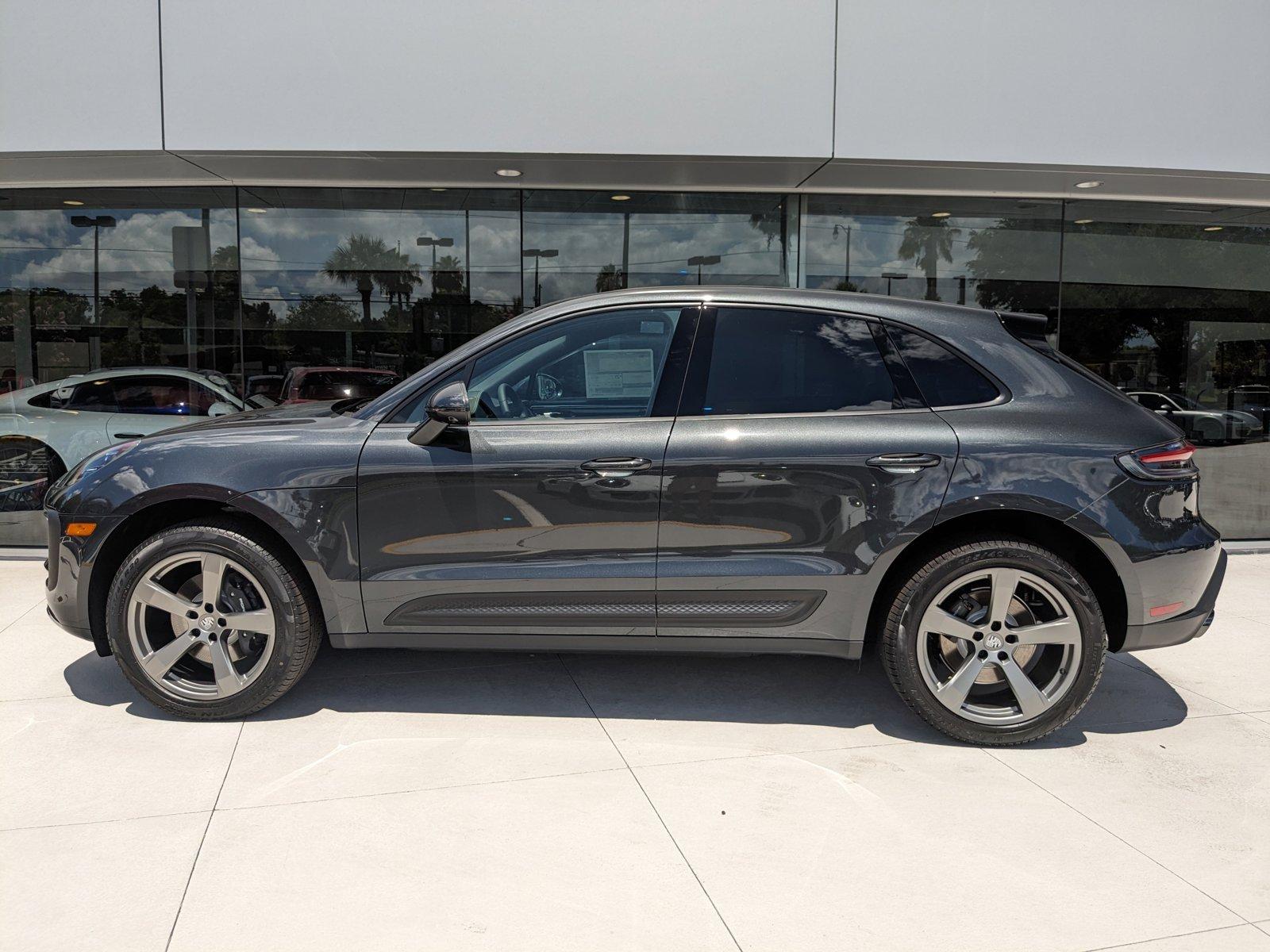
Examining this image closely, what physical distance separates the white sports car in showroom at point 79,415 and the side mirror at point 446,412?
Answer: 4919 millimetres

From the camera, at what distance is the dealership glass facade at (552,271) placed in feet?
25.6

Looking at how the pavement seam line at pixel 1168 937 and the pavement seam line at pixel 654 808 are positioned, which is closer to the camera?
the pavement seam line at pixel 1168 937

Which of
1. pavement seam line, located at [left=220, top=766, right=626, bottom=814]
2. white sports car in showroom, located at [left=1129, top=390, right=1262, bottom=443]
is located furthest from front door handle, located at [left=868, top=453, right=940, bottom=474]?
white sports car in showroom, located at [left=1129, top=390, right=1262, bottom=443]

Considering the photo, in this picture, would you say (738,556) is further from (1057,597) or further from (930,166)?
(930,166)

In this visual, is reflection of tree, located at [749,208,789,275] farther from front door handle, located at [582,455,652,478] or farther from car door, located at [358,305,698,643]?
front door handle, located at [582,455,652,478]

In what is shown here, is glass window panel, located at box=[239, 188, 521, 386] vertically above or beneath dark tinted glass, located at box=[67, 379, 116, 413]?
above

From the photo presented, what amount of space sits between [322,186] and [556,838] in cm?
650

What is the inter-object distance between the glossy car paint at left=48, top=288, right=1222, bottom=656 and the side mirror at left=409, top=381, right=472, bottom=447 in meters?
0.07

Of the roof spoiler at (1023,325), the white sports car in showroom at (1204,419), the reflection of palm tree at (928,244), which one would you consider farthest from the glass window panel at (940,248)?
the roof spoiler at (1023,325)

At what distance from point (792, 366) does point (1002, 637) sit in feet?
4.55

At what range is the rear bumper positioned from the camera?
3.70m

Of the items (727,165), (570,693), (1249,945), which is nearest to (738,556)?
(570,693)

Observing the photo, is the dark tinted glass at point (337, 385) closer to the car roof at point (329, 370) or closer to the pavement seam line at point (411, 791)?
the car roof at point (329, 370)

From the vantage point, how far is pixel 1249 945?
8.16 ft
